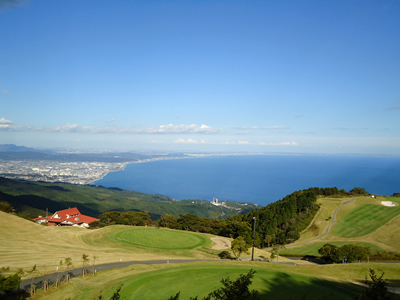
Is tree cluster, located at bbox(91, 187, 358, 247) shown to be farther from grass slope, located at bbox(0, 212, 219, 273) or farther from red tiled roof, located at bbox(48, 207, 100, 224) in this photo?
grass slope, located at bbox(0, 212, 219, 273)

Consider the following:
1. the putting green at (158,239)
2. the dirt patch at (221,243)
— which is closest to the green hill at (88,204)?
the putting green at (158,239)

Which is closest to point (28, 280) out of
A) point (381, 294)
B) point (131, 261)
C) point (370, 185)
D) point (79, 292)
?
point (79, 292)

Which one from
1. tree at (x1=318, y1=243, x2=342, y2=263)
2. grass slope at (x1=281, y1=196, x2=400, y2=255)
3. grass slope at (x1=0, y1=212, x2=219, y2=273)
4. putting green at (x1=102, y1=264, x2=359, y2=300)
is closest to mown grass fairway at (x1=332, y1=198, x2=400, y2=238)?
grass slope at (x1=281, y1=196, x2=400, y2=255)

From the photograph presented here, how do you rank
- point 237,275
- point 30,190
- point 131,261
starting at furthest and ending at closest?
point 30,190
point 131,261
point 237,275

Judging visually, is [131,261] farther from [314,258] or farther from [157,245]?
[314,258]

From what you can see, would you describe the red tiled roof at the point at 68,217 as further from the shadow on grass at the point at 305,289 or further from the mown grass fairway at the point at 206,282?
the shadow on grass at the point at 305,289

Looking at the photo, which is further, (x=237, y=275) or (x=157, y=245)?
(x=157, y=245)

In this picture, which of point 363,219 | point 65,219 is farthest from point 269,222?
point 65,219
